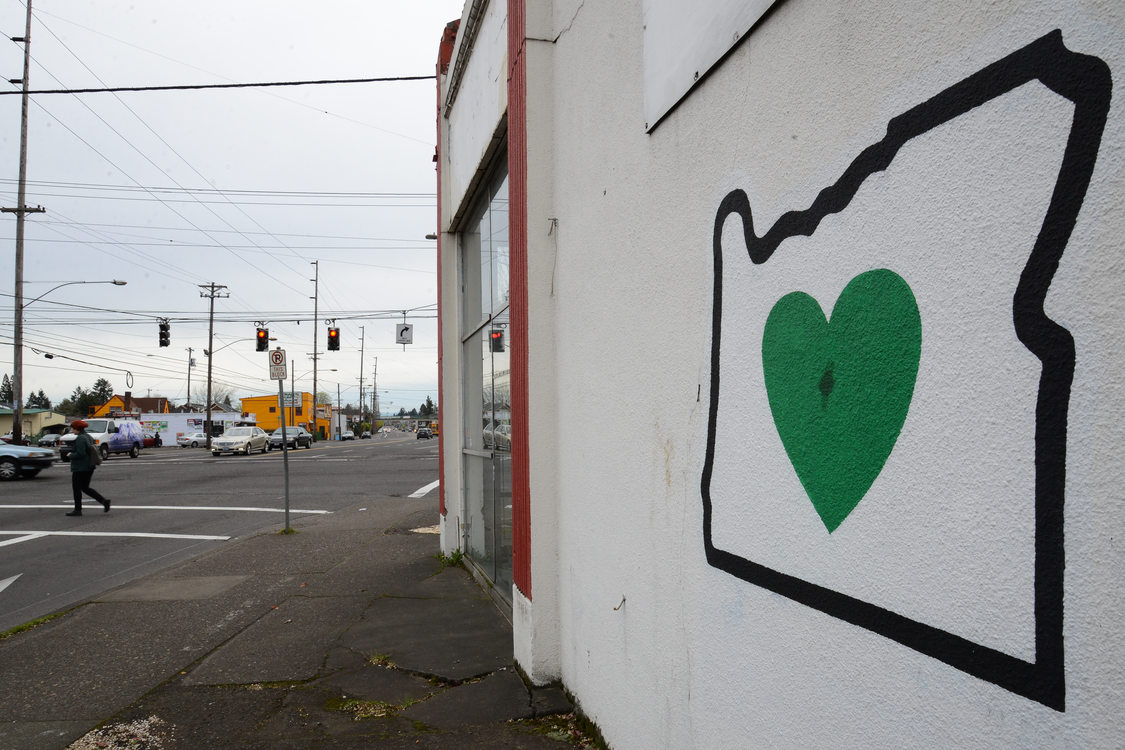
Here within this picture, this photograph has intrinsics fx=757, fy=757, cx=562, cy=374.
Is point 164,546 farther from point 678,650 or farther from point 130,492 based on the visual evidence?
point 678,650

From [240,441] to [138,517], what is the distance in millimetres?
25492

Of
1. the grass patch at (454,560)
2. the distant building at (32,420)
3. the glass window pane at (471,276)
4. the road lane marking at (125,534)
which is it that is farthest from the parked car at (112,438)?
the glass window pane at (471,276)

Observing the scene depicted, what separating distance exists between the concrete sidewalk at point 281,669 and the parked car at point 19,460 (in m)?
17.3

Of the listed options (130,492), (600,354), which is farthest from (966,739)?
(130,492)

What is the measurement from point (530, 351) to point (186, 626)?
4.15 m

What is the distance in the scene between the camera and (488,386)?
22.7 feet

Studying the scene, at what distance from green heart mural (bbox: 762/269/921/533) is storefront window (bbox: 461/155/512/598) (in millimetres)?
3377

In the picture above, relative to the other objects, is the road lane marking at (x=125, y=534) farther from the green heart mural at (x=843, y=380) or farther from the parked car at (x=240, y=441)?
the parked car at (x=240, y=441)

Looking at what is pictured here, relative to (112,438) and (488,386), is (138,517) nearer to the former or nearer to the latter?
(488,386)

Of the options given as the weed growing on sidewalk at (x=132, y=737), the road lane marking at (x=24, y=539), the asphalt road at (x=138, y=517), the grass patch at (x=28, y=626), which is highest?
the weed growing on sidewalk at (x=132, y=737)

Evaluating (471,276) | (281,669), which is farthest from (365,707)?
(471,276)

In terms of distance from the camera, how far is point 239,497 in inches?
658

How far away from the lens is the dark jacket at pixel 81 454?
43.8 feet

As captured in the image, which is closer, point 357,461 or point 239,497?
point 239,497
